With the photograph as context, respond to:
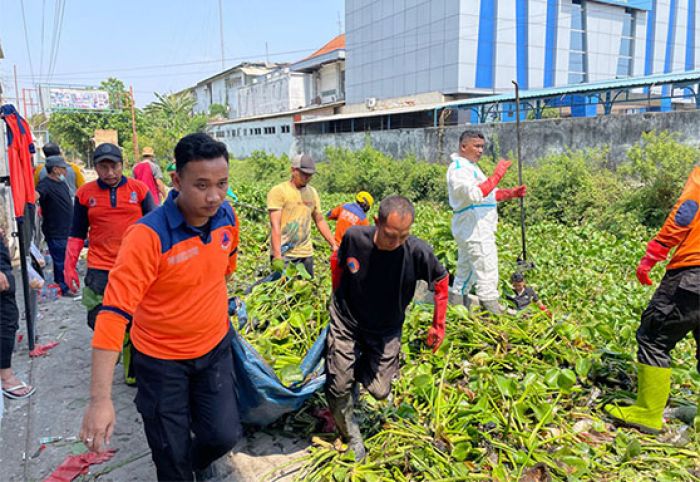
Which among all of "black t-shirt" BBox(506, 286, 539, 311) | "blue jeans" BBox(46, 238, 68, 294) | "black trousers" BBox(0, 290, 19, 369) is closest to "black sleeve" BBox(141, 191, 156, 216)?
"black trousers" BBox(0, 290, 19, 369)

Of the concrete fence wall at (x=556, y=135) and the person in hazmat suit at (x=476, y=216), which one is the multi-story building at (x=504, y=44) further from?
the person in hazmat suit at (x=476, y=216)

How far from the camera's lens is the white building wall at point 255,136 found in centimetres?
2696

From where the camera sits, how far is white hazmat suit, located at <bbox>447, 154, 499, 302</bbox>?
441cm

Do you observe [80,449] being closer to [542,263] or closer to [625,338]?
[625,338]

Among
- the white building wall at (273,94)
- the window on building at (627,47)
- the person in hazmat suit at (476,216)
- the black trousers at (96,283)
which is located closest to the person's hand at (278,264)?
the black trousers at (96,283)

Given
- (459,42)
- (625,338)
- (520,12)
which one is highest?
(520,12)

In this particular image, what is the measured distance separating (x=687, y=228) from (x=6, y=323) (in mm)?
4806

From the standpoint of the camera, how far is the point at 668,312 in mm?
3010

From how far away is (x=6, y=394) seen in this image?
3.78m

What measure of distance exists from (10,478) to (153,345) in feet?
5.12

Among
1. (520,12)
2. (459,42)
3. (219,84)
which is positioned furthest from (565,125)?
(219,84)

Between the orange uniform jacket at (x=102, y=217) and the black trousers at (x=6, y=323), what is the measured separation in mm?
691

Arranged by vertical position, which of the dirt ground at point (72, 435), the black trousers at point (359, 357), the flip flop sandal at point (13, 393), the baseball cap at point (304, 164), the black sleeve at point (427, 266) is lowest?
the dirt ground at point (72, 435)

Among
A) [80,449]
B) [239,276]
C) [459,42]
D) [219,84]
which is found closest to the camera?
[80,449]
